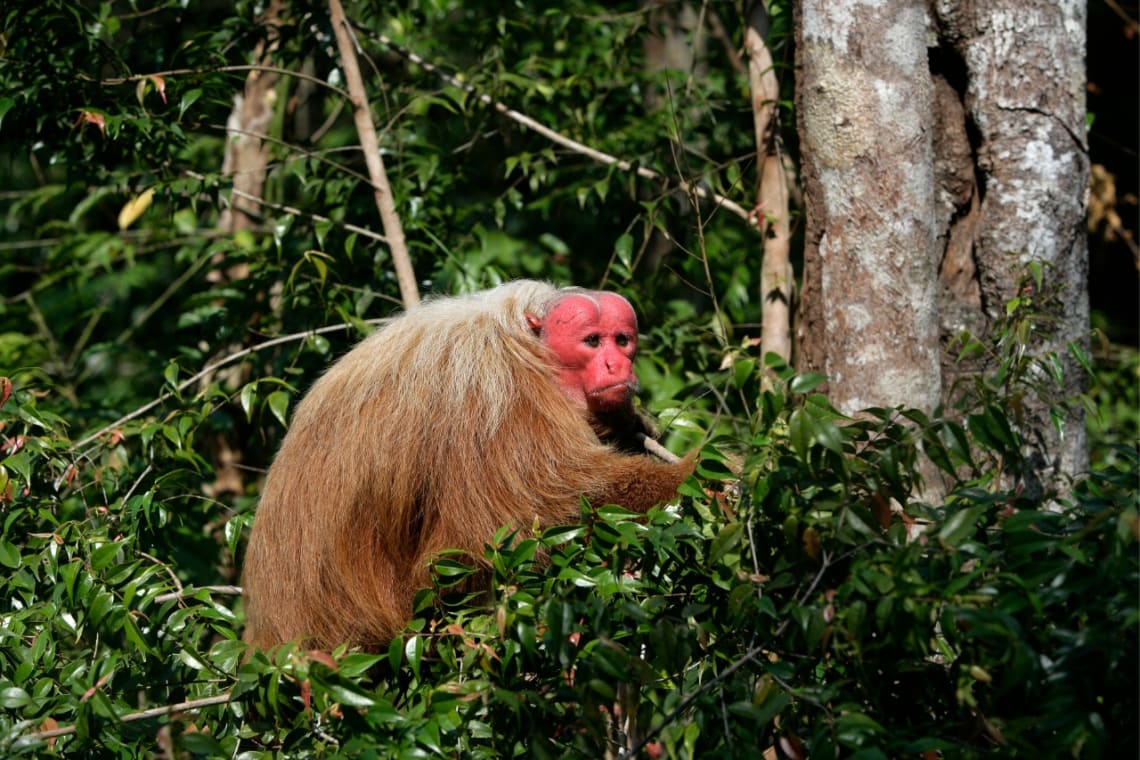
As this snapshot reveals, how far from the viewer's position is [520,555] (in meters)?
3.11

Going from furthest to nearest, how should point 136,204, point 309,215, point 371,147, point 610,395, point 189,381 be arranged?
point 136,204, point 309,215, point 371,147, point 189,381, point 610,395

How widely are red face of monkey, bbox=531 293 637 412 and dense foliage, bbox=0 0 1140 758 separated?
0.43 m

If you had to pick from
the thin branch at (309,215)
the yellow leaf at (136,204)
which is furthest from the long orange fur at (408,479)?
the yellow leaf at (136,204)

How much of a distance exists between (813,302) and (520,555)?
1.80 m

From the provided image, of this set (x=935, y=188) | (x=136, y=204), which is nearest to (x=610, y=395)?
(x=935, y=188)

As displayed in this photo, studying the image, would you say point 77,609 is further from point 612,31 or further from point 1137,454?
point 612,31

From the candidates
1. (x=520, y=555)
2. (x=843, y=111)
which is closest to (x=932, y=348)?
(x=843, y=111)

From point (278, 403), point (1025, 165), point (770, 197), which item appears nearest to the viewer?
point (1025, 165)

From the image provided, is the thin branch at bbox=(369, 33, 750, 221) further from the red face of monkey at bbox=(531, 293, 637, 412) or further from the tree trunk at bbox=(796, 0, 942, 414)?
the tree trunk at bbox=(796, 0, 942, 414)

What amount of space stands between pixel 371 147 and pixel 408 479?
2323 mm

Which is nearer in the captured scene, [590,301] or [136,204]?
[590,301]

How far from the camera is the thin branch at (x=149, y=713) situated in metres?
2.98

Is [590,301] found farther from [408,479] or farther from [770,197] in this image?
[770,197]

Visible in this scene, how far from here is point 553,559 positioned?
10.2 ft
